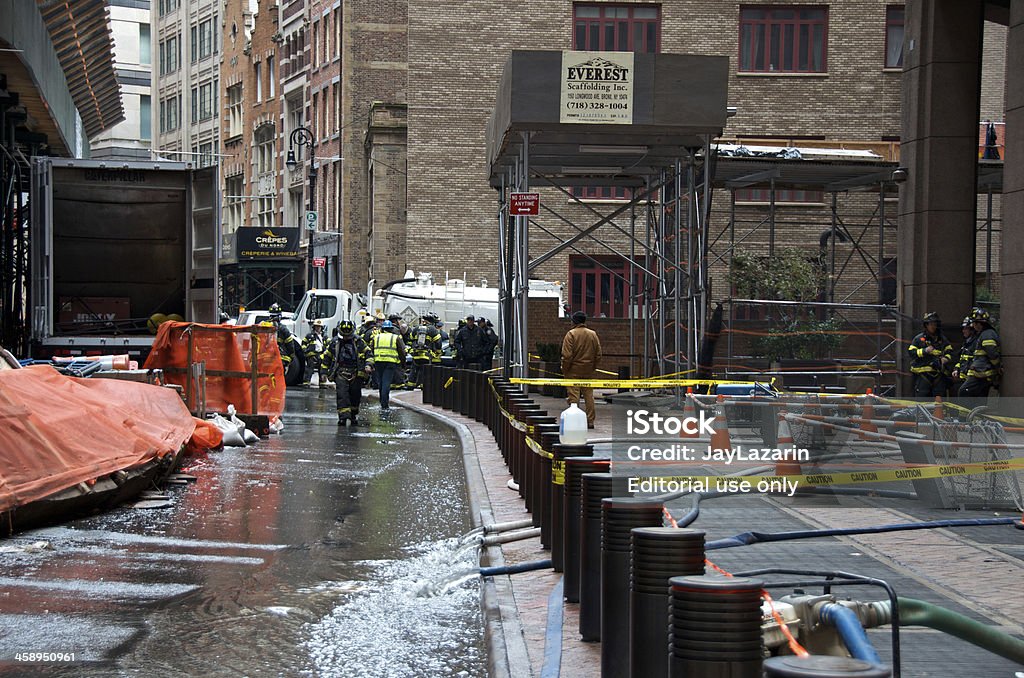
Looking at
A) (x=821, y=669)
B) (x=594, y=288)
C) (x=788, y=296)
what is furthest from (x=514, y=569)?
(x=594, y=288)

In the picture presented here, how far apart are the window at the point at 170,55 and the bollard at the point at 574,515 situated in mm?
80632

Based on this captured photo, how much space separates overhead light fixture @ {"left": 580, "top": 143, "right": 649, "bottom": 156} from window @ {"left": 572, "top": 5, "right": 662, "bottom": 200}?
1777 cm

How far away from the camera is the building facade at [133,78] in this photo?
3469 inches

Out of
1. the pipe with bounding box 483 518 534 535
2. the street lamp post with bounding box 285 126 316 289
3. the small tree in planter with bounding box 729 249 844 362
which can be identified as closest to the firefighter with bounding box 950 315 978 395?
the small tree in planter with bounding box 729 249 844 362

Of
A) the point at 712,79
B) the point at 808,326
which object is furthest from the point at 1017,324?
the point at 712,79

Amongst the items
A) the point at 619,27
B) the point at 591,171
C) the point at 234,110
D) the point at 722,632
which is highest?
the point at 234,110

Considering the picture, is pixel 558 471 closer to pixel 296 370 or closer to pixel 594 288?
pixel 296 370

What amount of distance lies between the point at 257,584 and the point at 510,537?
2.07 m

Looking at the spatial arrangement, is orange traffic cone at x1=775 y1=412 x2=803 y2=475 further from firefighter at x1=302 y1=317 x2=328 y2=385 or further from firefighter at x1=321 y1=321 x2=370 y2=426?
firefighter at x1=302 y1=317 x2=328 y2=385

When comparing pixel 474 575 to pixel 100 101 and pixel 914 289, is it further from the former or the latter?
pixel 100 101

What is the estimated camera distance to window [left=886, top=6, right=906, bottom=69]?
1569 inches

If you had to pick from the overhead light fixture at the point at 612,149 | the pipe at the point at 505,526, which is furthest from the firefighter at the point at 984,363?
the pipe at the point at 505,526

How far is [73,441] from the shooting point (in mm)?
11555

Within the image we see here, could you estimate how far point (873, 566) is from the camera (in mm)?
8281
